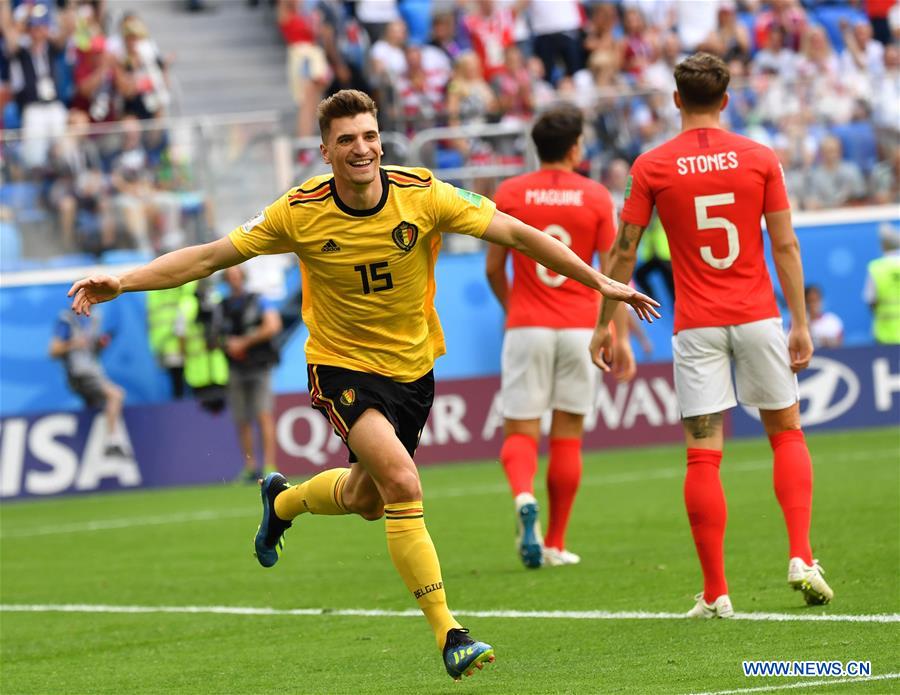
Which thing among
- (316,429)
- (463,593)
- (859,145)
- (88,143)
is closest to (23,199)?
(88,143)

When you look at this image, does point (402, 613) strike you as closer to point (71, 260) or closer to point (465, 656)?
point (465, 656)

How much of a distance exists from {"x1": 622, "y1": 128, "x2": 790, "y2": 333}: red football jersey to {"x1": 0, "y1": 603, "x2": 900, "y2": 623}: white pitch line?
1372mm

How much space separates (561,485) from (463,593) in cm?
120

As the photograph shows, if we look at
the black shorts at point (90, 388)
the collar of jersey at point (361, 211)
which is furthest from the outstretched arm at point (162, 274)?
the black shorts at point (90, 388)

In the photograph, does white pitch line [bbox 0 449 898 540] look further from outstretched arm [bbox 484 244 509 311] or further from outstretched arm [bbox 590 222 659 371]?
outstretched arm [bbox 590 222 659 371]

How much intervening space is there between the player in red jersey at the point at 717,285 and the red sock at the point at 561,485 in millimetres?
2414

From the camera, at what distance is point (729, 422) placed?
19203 millimetres

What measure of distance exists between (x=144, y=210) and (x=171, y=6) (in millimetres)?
6627

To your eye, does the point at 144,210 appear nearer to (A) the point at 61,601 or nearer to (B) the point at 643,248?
(B) the point at 643,248

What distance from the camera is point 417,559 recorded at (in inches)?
265

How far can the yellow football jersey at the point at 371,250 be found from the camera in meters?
6.96

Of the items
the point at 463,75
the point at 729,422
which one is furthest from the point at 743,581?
the point at 463,75

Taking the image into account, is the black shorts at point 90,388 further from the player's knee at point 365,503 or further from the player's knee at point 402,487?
the player's knee at point 402,487

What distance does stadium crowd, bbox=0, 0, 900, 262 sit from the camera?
64.8 ft
